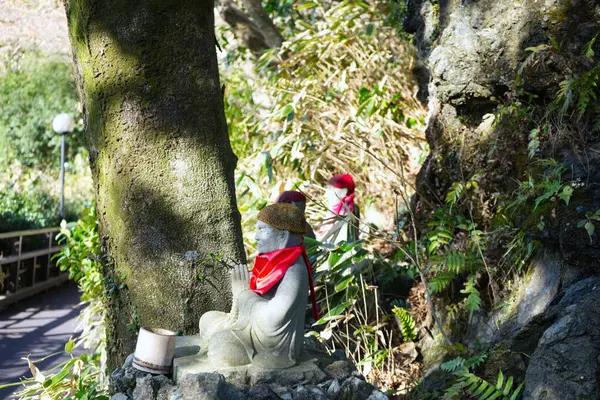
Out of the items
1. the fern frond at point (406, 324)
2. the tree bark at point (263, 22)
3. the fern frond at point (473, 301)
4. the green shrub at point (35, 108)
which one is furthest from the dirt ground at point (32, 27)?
the fern frond at point (473, 301)

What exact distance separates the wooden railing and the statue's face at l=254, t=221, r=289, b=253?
7.53 m

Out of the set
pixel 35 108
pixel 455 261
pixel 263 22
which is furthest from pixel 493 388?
pixel 35 108

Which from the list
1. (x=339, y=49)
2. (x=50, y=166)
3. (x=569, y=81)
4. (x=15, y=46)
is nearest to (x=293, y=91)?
(x=339, y=49)

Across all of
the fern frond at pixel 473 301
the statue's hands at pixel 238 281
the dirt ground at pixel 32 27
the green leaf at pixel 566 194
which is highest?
the dirt ground at pixel 32 27

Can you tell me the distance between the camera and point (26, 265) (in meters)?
11.0

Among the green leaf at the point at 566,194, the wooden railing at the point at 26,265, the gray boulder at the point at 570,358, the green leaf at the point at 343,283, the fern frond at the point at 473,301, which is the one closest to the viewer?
the gray boulder at the point at 570,358

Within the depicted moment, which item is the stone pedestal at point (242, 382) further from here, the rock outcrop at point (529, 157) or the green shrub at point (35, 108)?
the green shrub at point (35, 108)

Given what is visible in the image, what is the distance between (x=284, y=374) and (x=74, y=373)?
2.80m

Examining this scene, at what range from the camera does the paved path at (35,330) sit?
7156mm

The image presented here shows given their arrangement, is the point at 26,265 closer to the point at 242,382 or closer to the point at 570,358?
the point at 242,382

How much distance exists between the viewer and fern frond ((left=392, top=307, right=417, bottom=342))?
5.77m

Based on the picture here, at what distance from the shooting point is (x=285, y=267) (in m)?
3.34

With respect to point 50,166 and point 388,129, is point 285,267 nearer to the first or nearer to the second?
point 388,129

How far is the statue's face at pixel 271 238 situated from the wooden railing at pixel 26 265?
7534mm
